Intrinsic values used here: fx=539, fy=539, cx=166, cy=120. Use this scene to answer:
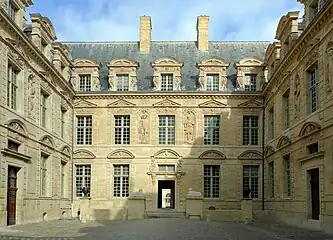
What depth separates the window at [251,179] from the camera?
89.6 feet

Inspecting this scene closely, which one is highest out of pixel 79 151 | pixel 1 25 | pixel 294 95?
pixel 1 25

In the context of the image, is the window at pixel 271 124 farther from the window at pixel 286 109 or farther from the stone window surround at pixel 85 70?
the stone window surround at pixel 85 70

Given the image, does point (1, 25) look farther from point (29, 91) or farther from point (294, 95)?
point (294, 95)

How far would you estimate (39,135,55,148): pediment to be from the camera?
2170 centimetres

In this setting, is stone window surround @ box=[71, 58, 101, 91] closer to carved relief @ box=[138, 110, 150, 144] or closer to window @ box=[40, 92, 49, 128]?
carved relief @ box=[138, 110, 150, 144]

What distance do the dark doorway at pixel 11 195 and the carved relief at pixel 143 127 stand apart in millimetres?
9489

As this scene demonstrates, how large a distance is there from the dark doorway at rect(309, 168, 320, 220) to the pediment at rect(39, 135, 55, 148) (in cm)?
1046

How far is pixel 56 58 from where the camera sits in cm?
2477

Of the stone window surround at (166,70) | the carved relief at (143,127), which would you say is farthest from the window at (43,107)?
the stone window surround at (166,70)

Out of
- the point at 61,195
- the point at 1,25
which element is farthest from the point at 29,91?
the point at 61,195

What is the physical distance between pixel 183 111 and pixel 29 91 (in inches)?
375

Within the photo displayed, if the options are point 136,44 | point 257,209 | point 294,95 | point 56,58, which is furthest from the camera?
point 136,44

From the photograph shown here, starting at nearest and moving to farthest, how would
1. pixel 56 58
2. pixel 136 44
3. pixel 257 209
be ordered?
pixel 56 58 → pixel 257 209 → pixel 136 44

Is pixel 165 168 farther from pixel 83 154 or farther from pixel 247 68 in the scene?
pixel 247 68
